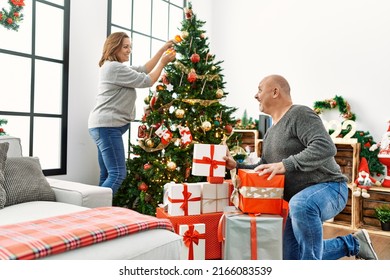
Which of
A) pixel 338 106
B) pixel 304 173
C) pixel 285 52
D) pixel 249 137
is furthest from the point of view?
pixel 249 137

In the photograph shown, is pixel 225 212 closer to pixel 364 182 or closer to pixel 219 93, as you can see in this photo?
pixel 219 93

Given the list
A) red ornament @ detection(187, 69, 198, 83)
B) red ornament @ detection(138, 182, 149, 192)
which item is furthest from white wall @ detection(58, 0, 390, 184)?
red ornament @ detection(187, 69, 198, 83)

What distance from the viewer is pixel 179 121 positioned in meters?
2.85

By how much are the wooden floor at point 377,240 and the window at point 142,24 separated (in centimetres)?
200

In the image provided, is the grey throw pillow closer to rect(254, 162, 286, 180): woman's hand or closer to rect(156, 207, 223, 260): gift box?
rect(156, 207, 223, 260): gift box

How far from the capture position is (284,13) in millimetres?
4090

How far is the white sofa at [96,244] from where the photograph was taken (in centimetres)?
123

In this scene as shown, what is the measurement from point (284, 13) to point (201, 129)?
2061 mm

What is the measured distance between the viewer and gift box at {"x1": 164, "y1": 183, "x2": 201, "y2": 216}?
6.87 feet

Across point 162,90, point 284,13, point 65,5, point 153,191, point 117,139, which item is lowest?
point 153,191

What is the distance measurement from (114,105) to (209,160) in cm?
102

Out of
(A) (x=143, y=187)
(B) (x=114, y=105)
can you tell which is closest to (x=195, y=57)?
(B) (x=114, y=105)
